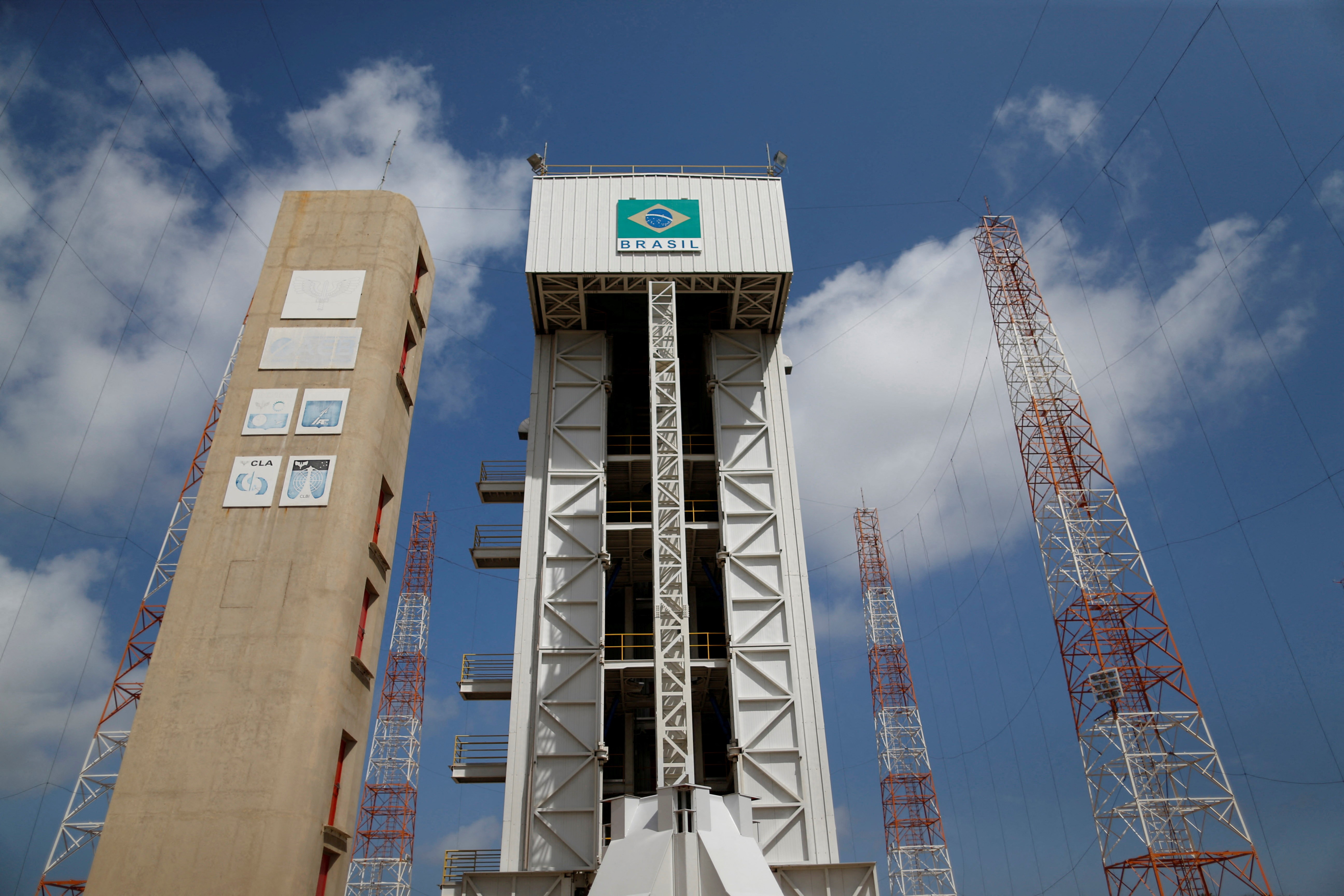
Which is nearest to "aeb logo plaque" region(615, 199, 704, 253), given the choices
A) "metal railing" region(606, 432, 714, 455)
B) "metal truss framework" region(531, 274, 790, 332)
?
"metal truss framework" region(531, 274, 790, 332)

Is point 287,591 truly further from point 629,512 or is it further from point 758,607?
point 758,607

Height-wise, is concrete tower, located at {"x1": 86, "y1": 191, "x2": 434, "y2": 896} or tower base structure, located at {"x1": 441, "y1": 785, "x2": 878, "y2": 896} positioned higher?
concrete tower, located at {"x1": 86, "y1": 191, "x2": 434, "y2": 896}

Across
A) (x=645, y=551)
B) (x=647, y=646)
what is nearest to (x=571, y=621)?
(x=647, y=646)

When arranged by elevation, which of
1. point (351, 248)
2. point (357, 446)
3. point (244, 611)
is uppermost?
point (351, 248)

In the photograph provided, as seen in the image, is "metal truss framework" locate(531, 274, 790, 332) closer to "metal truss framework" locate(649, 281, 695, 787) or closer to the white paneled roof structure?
the white paneled roof structure

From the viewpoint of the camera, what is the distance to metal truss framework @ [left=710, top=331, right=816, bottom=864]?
25.7 metres

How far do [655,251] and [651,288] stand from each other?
5.22ft

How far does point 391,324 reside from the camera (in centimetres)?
2736

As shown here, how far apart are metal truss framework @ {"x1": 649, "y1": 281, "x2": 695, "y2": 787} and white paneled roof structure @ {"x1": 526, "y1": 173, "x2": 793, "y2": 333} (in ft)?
4.61

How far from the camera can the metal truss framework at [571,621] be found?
25.5 meters

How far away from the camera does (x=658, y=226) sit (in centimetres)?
3247

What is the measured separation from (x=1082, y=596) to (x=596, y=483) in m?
35.5

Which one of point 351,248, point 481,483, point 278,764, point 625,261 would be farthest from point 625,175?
point 278,764

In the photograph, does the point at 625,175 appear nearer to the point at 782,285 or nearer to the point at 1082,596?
the point at 782,285
